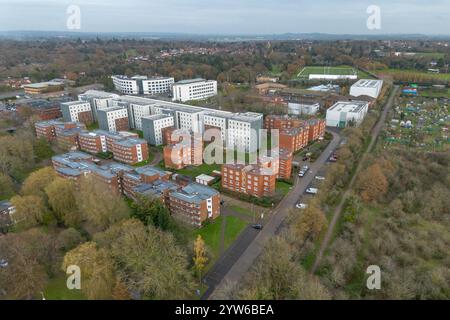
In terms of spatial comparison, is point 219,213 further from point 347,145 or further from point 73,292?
point 347,145

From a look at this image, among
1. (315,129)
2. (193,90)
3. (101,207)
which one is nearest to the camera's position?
(101,207)

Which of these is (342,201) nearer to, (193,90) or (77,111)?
(77,111)

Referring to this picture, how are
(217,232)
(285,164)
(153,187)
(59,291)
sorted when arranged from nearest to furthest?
1. (59,291)
2. (217,232)
3. (153,187)
4. (285,164)

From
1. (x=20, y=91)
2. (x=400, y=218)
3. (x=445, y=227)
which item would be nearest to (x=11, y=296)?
(x=400, y=218)

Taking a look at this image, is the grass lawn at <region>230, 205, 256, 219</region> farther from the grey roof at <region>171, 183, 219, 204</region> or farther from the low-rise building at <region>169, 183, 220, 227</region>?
the grey roof at <region>171, 183, 219, 204</region>

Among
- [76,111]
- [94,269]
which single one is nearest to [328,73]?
[76,111]
